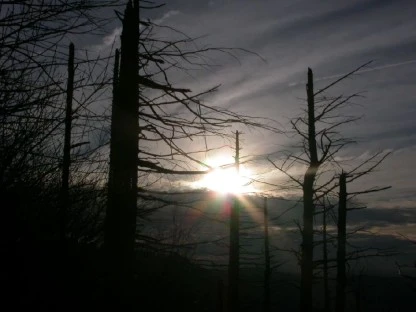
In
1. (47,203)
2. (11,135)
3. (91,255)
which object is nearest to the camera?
(11,135)

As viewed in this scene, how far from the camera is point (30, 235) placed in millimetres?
5980

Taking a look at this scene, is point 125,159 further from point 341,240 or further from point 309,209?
point 341,240

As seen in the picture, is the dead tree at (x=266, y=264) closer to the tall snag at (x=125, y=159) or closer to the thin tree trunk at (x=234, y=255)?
the thin tree trunk at (x=234, y=255)

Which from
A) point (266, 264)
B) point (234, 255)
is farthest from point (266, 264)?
point (234, 255)

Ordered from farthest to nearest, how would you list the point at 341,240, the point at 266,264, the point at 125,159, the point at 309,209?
the point at 266,264 → the point at 341,240 → the point at 309,209 → the point at 125,159

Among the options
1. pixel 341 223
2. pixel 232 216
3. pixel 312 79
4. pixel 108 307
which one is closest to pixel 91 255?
pixel 108 307

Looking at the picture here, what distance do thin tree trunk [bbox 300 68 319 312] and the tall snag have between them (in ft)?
32.9

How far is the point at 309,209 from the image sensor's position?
14.5 metres

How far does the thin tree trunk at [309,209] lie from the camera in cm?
1410

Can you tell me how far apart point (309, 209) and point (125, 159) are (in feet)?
34.9

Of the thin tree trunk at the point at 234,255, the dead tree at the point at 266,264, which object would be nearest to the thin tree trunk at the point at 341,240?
the thin tree trunk at the point at 234,255

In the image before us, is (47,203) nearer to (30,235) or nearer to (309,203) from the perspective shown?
(30,235)

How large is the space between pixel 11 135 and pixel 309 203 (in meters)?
11.8

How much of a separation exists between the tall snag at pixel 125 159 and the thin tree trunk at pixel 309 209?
10021 mm
